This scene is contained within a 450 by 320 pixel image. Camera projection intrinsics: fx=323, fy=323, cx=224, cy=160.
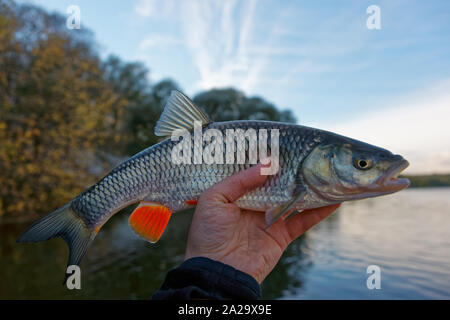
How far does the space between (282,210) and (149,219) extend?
126 cm

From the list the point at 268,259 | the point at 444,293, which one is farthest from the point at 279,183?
the point at 444,293

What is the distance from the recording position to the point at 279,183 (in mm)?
2889

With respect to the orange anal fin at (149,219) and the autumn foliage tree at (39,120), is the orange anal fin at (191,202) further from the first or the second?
the autumn foliage tree at (39,120)

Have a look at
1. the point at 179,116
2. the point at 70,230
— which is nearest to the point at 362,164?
the point at 179,116

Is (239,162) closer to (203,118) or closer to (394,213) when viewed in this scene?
(203,118)

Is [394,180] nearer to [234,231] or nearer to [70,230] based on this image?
[234,231]

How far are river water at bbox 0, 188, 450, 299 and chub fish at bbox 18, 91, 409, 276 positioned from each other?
442 inches

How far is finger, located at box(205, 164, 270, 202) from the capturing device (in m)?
2.79

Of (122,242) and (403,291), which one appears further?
(122,242)

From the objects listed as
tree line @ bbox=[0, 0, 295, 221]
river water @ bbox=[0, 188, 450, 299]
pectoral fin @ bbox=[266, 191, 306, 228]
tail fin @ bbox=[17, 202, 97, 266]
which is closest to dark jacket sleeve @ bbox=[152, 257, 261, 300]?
pectoral fin @ bbox=[266, 191, 306, 228]

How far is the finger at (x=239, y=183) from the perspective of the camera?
9.14ft

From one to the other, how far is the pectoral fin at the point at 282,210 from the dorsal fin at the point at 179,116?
1048mm

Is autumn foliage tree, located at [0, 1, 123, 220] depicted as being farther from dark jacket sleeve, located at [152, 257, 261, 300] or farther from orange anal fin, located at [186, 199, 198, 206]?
dark jacket sleeve, located at [152, 257, 261, 300]
